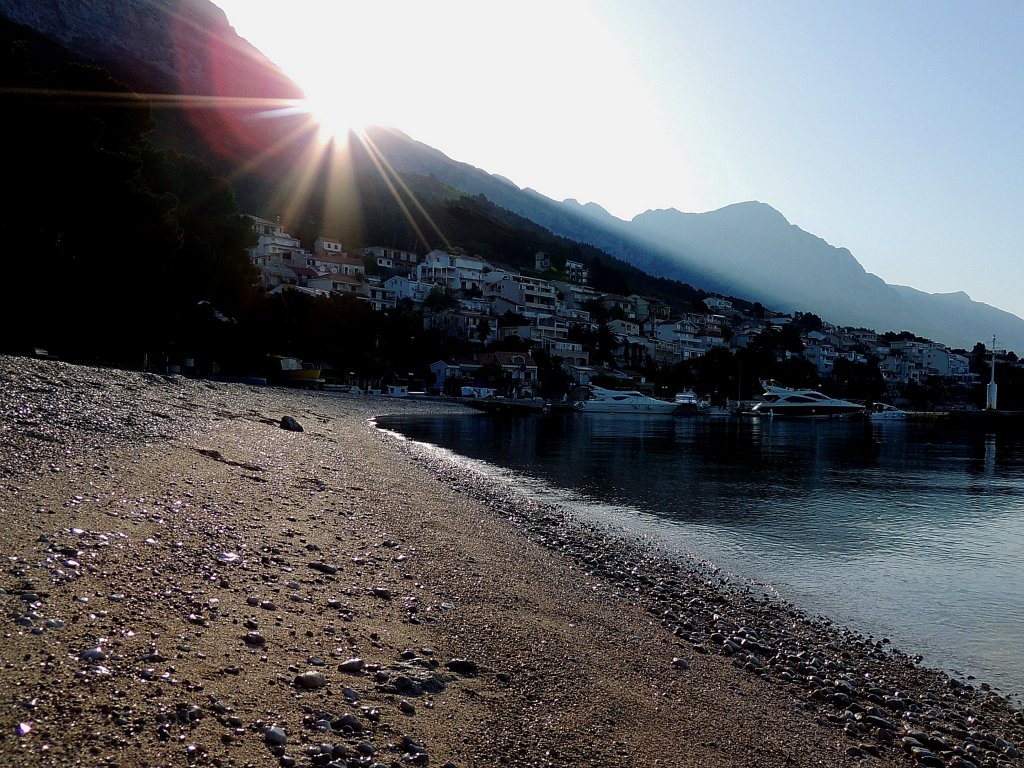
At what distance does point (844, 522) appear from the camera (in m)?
18.8

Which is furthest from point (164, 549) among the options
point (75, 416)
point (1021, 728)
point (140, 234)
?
point (140, 234)

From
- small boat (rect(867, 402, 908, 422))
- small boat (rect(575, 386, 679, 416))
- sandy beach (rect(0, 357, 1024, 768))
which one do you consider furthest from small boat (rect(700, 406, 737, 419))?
sandy beach (rect(0, 357, 1024, 768))

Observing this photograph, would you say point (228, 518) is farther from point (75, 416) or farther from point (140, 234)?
point (140, 234)

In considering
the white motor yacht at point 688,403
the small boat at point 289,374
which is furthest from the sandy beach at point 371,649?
the white motor yacht at point 688,403

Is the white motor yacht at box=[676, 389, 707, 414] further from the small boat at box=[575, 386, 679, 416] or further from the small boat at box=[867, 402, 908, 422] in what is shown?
the small boat at box=[867, 402, 908, 422]

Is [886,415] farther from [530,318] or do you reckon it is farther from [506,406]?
[506,406]

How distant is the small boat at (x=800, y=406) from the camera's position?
10950 cm

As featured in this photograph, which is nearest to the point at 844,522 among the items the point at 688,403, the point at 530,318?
the point at 688,403

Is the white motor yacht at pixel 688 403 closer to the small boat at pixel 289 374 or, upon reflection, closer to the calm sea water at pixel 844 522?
the small boat at pixel 289 374

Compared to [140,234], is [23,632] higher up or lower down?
lower down

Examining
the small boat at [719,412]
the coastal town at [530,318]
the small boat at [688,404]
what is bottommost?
the small boat at [719,412]

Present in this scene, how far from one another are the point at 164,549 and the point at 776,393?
115m

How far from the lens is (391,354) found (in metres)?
91.2

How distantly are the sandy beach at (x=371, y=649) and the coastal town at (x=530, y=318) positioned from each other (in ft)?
250
